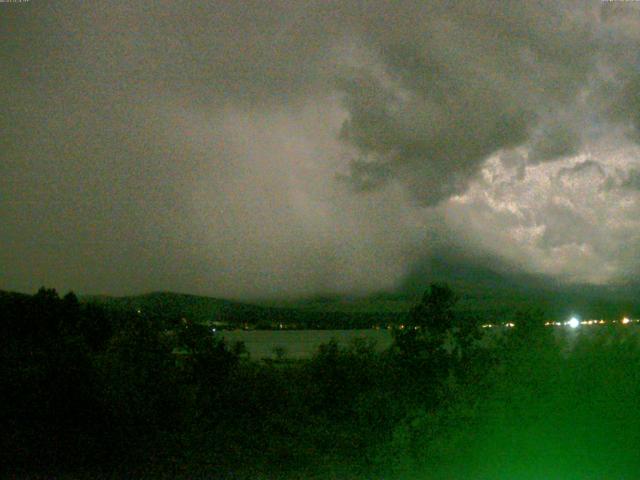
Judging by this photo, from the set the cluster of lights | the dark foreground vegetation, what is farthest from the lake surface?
the cluster of lights

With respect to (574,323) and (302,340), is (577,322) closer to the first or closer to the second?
(574,323)

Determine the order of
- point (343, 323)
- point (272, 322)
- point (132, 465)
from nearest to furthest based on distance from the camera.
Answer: point (132, 465) < point (343, 323) < point (272, 322)

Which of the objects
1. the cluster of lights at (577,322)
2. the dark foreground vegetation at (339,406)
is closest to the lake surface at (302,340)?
the dark foreground vegetation at (339,406)

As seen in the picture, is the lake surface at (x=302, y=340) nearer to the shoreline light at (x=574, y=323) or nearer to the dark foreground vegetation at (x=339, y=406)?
the dark foreground vegetation at (x=339, y=406)

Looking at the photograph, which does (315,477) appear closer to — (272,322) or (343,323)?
(343,323)

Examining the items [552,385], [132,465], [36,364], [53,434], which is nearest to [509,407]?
[552,385]

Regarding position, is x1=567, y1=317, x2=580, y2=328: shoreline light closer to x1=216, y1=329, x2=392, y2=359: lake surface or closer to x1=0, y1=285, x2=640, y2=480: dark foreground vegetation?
x1=0, y1=285, x2=640, y2=480: dark foreground vegetation

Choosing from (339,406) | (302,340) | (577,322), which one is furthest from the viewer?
(302,340)

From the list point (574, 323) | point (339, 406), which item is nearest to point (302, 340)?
point (339, 406)
